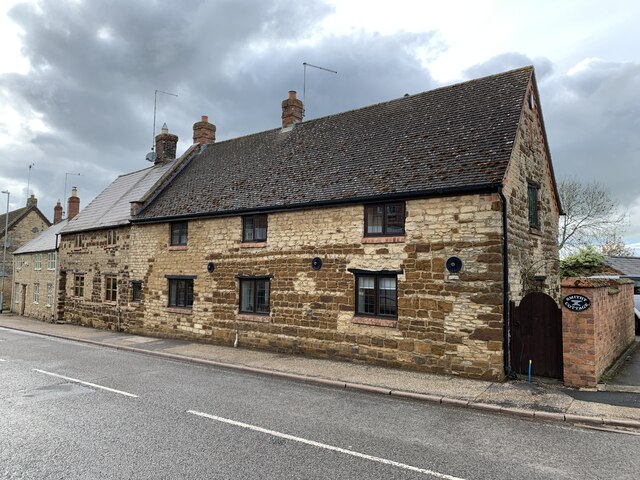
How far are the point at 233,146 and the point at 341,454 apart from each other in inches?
723

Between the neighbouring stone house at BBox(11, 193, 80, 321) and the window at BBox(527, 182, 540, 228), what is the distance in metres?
25.3

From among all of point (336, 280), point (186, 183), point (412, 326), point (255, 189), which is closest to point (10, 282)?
point (186, 183)

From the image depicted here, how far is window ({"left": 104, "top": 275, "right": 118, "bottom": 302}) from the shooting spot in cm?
2104

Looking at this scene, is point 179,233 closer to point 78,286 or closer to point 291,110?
point 291,110

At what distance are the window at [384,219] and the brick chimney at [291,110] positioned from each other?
9671 millimetres

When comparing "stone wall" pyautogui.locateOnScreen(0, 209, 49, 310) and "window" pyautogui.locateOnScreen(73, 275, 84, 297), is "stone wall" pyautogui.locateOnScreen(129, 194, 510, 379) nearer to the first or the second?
"window" pyautogui.locateOnScreen(73, 275, 84, 297)

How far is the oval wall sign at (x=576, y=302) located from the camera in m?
9.30

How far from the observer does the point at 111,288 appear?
21.2 meters

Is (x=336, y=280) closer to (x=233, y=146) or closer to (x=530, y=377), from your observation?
(x=530, y=377)

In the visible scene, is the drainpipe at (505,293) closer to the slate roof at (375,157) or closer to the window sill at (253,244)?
the slate roof at (375,157)

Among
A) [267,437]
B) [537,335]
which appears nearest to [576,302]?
[537,335]

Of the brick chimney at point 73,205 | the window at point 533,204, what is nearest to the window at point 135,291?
the window at point 533,204

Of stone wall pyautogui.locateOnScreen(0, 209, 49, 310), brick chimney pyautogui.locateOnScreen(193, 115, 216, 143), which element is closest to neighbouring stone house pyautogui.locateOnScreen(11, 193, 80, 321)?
stone wall pyautogui.locateOnScreen(0, 209, 49, 310)

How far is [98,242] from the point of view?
22328 millimetres
